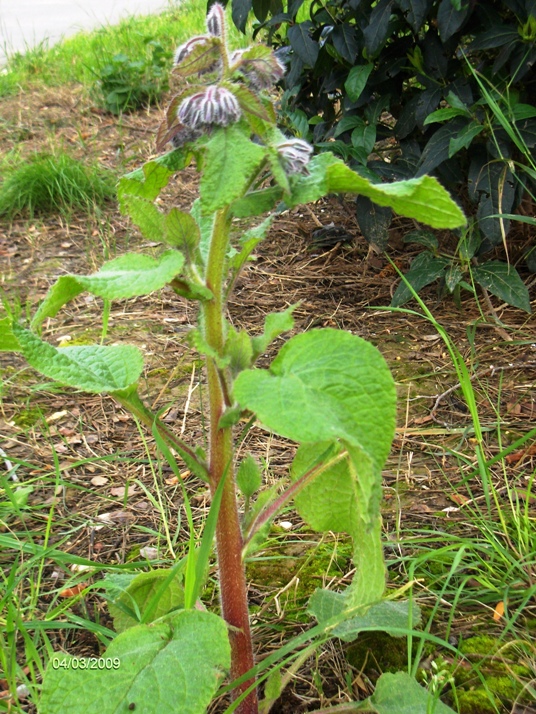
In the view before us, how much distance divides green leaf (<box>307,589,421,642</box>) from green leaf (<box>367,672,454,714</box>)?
0.35 feet

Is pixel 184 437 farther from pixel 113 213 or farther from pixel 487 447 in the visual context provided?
pixel 113 213

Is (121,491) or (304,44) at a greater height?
(304,44)

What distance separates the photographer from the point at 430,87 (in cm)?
217

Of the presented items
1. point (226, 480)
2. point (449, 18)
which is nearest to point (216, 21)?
point (226, 480)

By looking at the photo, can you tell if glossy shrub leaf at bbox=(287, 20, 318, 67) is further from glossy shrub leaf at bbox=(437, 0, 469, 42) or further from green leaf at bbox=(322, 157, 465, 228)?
green leaf at bbox=(322, 157, 465, 228)

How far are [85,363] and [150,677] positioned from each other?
1.52 feet

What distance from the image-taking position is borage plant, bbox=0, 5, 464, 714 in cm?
80

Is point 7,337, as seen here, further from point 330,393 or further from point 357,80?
point 357,80

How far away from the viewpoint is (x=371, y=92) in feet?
7.66

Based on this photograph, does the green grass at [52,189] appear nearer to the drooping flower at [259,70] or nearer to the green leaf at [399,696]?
the drooping flower at [259,70]

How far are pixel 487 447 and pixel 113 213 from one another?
217cm

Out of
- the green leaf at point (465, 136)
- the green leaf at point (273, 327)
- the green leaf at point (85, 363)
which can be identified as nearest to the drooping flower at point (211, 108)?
the green leaf at point (273, 327)

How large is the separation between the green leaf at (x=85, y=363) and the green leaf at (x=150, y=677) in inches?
14.0

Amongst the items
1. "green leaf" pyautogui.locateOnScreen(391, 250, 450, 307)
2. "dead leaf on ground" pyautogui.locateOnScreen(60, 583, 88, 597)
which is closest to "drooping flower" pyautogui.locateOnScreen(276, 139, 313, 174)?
"dead leaf on ground" pyautogui.locateOnScreen(60, 583, 88, 597)
